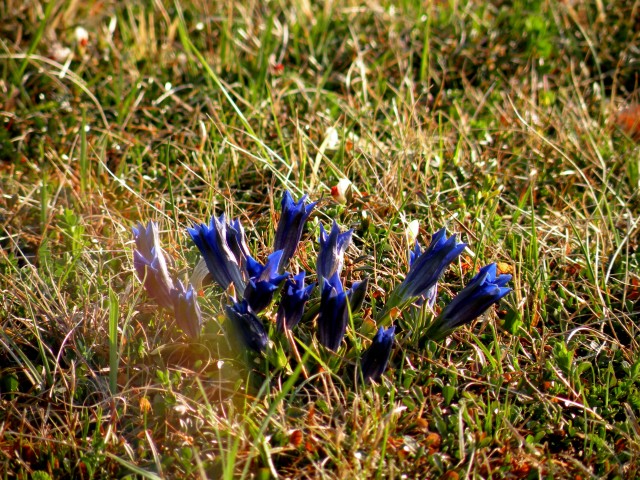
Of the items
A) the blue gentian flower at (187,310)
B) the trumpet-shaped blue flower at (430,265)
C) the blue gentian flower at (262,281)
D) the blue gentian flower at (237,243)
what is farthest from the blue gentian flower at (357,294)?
the blue gentian flower at (187,310)

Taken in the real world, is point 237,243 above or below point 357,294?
above

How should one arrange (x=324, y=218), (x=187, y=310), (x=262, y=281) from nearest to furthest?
(x=262, y=281) < (x=187, y=310) < (x=324, y=218)

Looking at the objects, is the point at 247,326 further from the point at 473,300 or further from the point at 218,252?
the point at 473,300

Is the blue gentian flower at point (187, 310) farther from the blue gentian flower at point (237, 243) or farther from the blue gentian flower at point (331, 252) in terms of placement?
the blue gentian flower at point (331, 252)

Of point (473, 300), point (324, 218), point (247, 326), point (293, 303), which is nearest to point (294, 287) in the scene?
point (293, 303)

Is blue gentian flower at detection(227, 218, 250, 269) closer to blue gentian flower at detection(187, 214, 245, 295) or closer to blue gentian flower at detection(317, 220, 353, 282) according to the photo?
blue gentian flower at detection(187, 214, 245, 295)

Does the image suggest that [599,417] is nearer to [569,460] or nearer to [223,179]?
[569,460]
